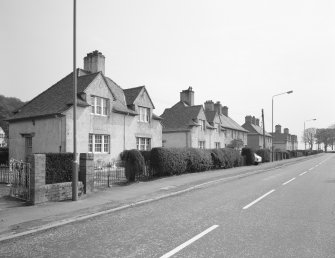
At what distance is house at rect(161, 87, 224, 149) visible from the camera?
41.1 metres

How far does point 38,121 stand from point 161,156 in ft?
38.2

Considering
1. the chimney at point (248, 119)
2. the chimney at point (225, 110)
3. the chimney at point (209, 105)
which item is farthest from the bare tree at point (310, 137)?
the chimney at point (209, 105)

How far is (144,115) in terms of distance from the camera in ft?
103

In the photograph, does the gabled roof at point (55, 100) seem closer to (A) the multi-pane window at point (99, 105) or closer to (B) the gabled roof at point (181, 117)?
(A) the multi-pane window at point (99, 105)

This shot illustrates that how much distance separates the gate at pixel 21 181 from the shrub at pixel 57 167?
1.02m

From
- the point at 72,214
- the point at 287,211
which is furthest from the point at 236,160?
the point at 72,214

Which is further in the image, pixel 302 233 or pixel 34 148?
pixel 34 148

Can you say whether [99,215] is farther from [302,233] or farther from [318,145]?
[318,145]

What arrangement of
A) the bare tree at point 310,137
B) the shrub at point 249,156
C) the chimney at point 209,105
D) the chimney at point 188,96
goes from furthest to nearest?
the bare tree at point 310,137, the chimney at point 209,105, the chimney at point 188,96, the shrub at point 249,156

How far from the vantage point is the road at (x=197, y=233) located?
18.7ft

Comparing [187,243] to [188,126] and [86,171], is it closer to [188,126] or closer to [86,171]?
[86,171]

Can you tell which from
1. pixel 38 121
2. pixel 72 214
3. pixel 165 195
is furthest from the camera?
pixel 38 121

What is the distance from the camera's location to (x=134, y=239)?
6.52 metres

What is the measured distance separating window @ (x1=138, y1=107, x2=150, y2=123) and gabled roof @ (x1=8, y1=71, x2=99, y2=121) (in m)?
6.74
